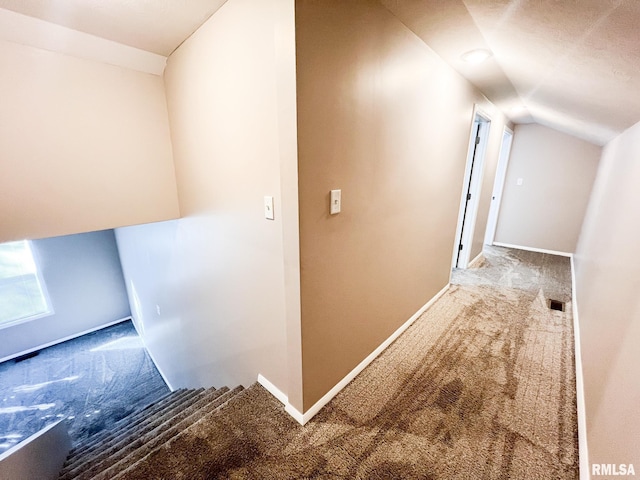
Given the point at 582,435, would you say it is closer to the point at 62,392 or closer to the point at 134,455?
the point at 134,455

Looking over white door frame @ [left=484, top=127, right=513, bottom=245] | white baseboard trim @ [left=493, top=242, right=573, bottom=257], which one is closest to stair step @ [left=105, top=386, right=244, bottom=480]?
white door frame @ [left=484, top=127, right=513, bottom=245]

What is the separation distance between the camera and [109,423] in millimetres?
3299

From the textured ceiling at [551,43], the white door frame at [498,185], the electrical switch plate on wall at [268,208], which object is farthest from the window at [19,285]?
the white door frame at [498,185]

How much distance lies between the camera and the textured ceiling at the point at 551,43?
1005mm

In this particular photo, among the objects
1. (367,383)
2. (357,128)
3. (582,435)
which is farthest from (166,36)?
(582,435)

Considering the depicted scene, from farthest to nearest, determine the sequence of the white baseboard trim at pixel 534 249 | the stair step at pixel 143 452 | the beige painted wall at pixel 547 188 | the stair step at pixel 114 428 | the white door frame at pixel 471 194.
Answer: the white baseboard trim at pixel 534 249 < the beige painted wall at pixel 547 188 < the white door frame at pixel 471 194 < the stair step at pixel 114 428 < the stair step at pixel 143 452

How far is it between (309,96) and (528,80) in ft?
6.70

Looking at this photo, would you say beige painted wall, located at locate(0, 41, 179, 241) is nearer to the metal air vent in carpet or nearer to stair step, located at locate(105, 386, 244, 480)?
stair step, located at locate(105, 386, 244, 480)

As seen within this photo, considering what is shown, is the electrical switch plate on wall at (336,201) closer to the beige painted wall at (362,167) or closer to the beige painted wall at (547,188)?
the beige painted wall at (362,167)

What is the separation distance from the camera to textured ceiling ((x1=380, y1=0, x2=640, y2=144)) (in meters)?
1.00

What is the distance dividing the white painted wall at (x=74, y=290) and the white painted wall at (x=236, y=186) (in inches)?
131

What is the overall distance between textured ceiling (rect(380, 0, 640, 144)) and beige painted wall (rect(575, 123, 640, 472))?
60 cm

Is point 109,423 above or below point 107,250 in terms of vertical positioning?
below

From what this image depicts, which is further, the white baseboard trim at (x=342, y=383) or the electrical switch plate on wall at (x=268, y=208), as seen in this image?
the white baseboard trim at (x=342, y=383)
